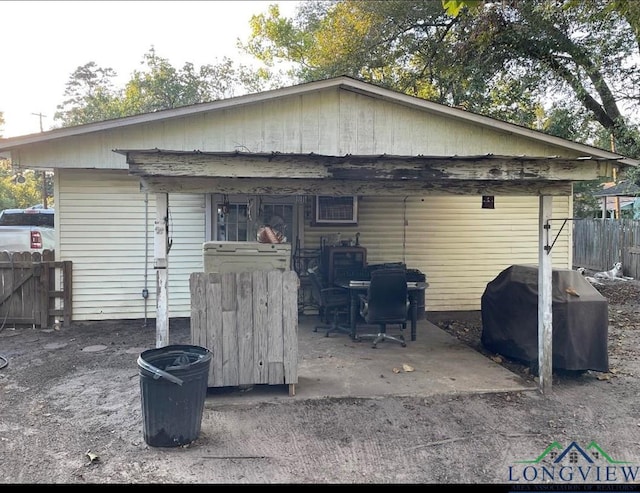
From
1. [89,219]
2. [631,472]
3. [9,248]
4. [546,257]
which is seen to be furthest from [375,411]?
[9,248]

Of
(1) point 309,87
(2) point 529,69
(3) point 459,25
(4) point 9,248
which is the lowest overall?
(4) point 9,248

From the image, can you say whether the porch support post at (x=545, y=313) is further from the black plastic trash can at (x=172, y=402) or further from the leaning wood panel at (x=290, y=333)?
the black plastic trash can at (x=172, y=402)

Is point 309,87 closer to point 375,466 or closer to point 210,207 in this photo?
point 210,207

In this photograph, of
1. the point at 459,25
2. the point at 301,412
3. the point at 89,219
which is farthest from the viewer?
the point at 459,25

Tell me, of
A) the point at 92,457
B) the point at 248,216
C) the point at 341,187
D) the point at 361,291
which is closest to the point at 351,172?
the point at 341,187

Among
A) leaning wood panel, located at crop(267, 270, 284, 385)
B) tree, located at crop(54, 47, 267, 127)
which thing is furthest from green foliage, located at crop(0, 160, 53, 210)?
leaning wood panel, located at crop(267, 270, 284, 385)

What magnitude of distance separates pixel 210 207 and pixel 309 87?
2.54m

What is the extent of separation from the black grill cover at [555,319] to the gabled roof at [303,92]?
2165 mm

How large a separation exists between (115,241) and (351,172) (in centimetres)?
514

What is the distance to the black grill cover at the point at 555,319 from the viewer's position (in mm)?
5297

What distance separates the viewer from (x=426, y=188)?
4941mm

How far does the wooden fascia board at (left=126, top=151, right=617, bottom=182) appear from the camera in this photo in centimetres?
423

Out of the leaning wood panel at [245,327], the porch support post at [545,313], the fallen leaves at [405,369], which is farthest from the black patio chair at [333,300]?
the porch support post at [545,313]

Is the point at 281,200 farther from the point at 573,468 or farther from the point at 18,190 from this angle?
the point at 18,190
